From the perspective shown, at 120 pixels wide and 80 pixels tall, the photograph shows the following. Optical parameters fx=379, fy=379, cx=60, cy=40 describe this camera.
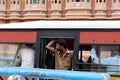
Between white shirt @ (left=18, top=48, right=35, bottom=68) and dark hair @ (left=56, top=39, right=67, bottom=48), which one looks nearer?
dark hair @ (left=56, top=39, right=67, bottom=48)

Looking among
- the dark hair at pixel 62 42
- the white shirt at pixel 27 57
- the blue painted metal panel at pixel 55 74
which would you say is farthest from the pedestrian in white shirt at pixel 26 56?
the blue painted metal panel at pixel 55 74

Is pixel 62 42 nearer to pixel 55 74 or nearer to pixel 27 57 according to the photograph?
pixel 27 57

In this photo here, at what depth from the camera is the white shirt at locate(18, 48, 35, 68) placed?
4738 mm

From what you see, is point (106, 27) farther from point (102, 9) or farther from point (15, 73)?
point (102, 9)

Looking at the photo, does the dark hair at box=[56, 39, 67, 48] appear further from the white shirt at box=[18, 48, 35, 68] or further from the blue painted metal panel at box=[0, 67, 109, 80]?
the blue painted metal panel at box=[0, 67, 109, 80]

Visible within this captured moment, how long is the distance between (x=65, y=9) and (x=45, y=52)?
18011mm

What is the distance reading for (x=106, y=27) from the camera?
4.63m

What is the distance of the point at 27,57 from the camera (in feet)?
15.6

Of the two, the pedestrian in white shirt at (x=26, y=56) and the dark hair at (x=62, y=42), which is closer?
the dark hair at (x=62, y=42)

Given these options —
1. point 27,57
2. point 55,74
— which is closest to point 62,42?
point 27,57

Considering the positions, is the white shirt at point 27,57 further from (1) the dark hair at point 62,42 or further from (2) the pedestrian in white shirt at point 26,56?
(1) the dark hair at point 62,42

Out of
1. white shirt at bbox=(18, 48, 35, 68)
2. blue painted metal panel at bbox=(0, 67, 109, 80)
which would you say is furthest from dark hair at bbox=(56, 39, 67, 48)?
blue painted metal panel at bbox=(0, 67, 109, 80)

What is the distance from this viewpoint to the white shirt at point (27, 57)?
4.74 m

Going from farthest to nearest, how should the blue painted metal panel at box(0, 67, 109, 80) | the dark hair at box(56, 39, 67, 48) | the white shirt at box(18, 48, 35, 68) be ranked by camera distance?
the white shirt at box(18, 48, 35, 68) < the dark hair at box(56, 39, 67, 48) < the blue painted metal panel at box(0, 67, 109, 80)
